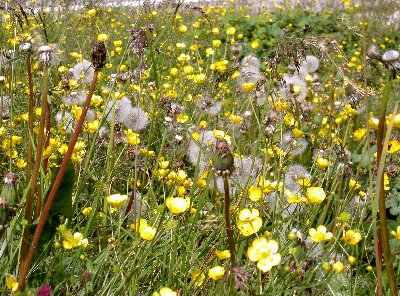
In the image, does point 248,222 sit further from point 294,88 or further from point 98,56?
point 294,88

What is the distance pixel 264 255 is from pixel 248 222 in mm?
132

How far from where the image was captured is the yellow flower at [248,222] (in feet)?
4.37

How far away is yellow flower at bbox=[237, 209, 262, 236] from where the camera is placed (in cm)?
133

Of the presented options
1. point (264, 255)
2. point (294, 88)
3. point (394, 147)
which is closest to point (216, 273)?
point (264, 255)

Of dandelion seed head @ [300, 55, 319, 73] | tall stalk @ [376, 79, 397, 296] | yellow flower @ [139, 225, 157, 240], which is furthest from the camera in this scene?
dandelion seed head @ [300, 55, 319, 73]

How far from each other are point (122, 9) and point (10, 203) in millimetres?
6096

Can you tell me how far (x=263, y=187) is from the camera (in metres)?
1.72

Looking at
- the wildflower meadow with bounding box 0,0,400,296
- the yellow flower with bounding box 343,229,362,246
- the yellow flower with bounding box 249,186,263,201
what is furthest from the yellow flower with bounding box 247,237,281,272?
the yellow flower with bounding box 249,186,263,201

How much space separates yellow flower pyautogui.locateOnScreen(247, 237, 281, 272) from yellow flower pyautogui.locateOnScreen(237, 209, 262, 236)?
3.2 inches

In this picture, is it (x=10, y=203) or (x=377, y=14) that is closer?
(x=10, y=203)

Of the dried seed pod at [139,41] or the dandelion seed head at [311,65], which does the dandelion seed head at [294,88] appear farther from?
the dried seed pod at [139,41]

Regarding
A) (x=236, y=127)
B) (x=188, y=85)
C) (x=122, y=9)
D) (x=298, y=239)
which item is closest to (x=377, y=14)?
(x=122, y=9)

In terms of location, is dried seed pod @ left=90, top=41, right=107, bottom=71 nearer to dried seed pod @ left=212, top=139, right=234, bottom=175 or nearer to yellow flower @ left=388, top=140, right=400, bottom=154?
dried seed pod @ left=212, top=139, right=234, bottom=175

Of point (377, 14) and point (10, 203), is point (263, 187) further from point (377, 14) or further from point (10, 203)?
point (377, 14)
